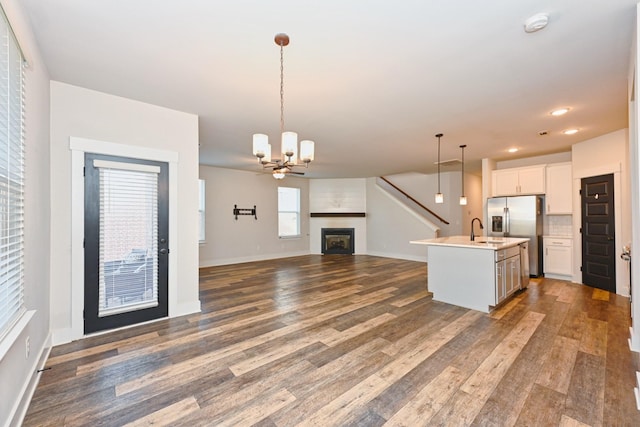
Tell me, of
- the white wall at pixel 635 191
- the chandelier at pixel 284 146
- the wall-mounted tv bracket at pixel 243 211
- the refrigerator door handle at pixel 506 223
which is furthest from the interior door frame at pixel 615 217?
the wall-mounted tv bracket at pixel 243 211

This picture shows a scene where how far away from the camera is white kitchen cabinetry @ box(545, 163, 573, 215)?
5516 millimetres

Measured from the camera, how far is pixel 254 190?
320 inches

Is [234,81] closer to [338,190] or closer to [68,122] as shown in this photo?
[68,122]

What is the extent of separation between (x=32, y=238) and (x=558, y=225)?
322 inches

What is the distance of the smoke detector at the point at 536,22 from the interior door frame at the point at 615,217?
415 centimetres

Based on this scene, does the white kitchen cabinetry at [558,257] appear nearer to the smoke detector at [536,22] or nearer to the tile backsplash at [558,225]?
the tile backsplash at [558,225]

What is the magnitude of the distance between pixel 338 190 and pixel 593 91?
273 inches

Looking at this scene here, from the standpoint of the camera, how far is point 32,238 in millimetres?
2283

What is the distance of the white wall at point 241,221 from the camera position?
23.9 feet

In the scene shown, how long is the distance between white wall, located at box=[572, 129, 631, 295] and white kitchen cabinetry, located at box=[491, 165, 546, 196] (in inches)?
23.1

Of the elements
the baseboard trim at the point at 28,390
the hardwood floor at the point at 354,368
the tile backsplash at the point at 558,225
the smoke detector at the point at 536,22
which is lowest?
the hardwood floor at the point at 354,368

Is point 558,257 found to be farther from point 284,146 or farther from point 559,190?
point 284,146

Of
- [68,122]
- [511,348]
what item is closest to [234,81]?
[68,122]

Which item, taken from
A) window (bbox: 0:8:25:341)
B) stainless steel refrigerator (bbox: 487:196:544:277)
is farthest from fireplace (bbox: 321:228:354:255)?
window (bbox: 0:8:25:341)
